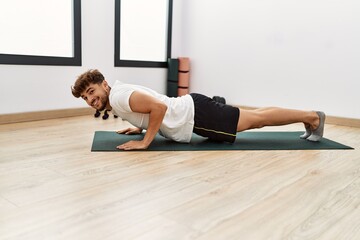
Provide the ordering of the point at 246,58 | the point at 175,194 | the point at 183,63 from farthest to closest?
the point at 183,63 → the point at 246,58 → the point at 175,194

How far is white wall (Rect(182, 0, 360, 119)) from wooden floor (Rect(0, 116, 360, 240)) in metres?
1.33

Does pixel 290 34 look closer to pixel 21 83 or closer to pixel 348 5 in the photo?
pixel 348 5

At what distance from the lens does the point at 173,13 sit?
13.4 feet

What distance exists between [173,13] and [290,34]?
148cm

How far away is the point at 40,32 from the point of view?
2.88 metres

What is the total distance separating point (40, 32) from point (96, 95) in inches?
56.0

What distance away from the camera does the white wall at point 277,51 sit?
3.06m

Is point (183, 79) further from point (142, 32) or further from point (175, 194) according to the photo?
point (175, 194)

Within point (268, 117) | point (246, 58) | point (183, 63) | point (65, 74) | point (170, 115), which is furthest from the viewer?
point (183, 63)

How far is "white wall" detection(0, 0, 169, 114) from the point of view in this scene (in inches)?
106

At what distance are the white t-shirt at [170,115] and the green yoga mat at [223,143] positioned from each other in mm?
84

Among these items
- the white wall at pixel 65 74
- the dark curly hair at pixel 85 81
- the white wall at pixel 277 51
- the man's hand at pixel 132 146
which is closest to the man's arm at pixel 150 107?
the man's hand at pixel 132 146

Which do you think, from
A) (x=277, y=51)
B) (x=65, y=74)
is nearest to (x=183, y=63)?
(x=277, y=51)

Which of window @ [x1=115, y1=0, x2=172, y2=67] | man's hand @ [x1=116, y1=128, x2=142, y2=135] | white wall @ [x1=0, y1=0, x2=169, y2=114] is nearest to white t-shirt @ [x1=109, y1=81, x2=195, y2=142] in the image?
man's hand @ [x1=116, y1=128, x2=142, y2=135]
